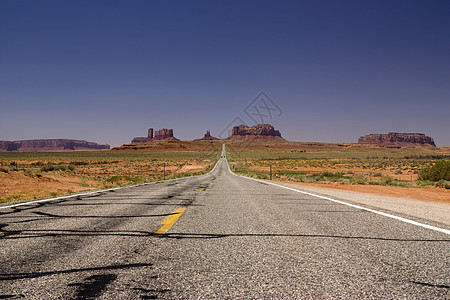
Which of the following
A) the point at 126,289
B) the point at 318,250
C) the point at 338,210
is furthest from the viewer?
the point at 338,210

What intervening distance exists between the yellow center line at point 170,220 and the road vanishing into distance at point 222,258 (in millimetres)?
18

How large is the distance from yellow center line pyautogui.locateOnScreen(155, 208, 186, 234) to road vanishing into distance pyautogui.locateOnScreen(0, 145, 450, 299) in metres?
0.02

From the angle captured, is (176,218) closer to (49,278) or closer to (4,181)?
(49,278)

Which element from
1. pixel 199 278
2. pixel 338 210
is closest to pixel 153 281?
Answer: pixel 199 278

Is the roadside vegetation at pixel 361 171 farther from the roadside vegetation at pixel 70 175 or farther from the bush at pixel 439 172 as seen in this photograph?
the roadside vegetation at pixel 70 175

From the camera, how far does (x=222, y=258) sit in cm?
276

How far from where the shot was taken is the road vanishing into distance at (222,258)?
80.5 inches

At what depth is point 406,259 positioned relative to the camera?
8.82 feet

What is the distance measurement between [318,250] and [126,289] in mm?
2095

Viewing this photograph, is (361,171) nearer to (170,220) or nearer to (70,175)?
(70,175)

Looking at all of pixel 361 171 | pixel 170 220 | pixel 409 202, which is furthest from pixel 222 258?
pixel 361 171

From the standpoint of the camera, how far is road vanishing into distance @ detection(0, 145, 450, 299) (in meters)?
2.04

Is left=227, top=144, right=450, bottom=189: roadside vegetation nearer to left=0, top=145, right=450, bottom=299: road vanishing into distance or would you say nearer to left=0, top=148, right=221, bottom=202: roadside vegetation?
left=0, top=148, right=221, bottom=202: roadside vegetation

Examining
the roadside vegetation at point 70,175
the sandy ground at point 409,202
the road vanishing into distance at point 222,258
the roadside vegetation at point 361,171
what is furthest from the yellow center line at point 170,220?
the roadside vegetation at point 361,171
